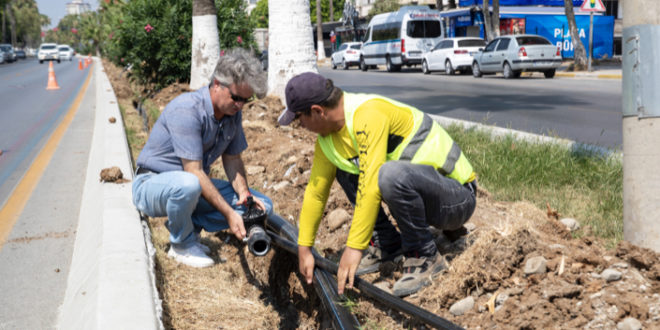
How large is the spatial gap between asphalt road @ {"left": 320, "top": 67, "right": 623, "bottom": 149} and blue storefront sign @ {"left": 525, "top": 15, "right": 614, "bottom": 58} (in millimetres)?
16993

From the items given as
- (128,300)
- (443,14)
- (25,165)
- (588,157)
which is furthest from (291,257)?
(443,14)

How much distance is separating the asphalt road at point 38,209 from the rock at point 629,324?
2.85 metres

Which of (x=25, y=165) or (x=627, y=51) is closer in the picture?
(x=627, y=51)

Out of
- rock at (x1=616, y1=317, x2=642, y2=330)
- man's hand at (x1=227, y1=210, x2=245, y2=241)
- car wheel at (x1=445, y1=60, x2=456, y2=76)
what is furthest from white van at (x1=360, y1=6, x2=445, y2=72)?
rock at (x1=616, y1=317, x2=642, y2=330)

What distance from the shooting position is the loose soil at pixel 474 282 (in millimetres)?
2588

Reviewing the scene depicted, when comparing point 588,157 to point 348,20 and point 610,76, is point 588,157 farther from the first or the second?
point 348,20

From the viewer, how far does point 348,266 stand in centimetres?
291

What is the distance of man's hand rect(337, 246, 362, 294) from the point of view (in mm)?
2875

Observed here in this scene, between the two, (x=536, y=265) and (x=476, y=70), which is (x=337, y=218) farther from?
(x=476, y=70)

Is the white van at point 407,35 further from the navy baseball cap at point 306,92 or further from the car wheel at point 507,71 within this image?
the navy baseball cap at point 306,92

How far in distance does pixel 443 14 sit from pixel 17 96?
1074 inches

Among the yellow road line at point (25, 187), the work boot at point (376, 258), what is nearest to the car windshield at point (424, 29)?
the yellow road line at point (25, 187)

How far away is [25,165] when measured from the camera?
26.7 ft

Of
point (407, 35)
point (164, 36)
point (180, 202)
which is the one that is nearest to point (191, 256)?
point (180, 202)
